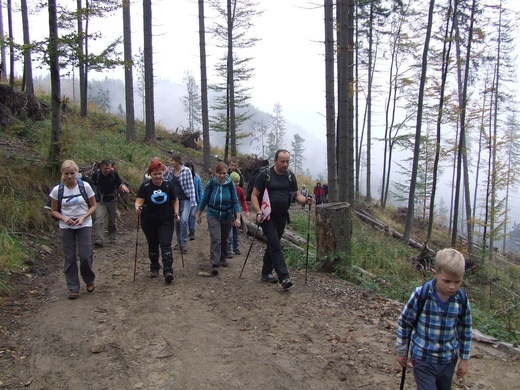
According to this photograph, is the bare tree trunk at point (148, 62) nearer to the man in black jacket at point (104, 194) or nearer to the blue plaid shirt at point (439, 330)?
the man in black jacket at point (104, 194)

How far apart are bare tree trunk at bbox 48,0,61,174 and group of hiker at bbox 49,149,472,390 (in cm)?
182

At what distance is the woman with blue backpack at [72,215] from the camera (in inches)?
225

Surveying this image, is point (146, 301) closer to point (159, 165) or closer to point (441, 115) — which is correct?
point (159, 165)

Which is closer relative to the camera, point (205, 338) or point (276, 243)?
point (205, 338)

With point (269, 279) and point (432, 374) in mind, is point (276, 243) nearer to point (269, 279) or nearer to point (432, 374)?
point (269, 279)

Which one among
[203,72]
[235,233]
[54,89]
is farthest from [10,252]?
[203,72]

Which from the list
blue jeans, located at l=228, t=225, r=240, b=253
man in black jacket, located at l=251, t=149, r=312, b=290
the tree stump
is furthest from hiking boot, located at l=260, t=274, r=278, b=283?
blue jeans, located at l=228, t=225, r=240, b=253

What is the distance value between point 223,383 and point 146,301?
2513 millimetres

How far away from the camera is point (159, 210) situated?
6.66 meters

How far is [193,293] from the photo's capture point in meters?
6.24

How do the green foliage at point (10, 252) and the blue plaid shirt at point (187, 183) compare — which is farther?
the blue plaid shirt at point (187, 183)

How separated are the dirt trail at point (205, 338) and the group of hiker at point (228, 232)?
18.2 inches

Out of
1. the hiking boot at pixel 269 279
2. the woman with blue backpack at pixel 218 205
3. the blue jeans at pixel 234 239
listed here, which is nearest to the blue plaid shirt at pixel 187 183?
the blue jeans at pixel 234 239

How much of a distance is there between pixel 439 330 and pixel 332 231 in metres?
4.44
